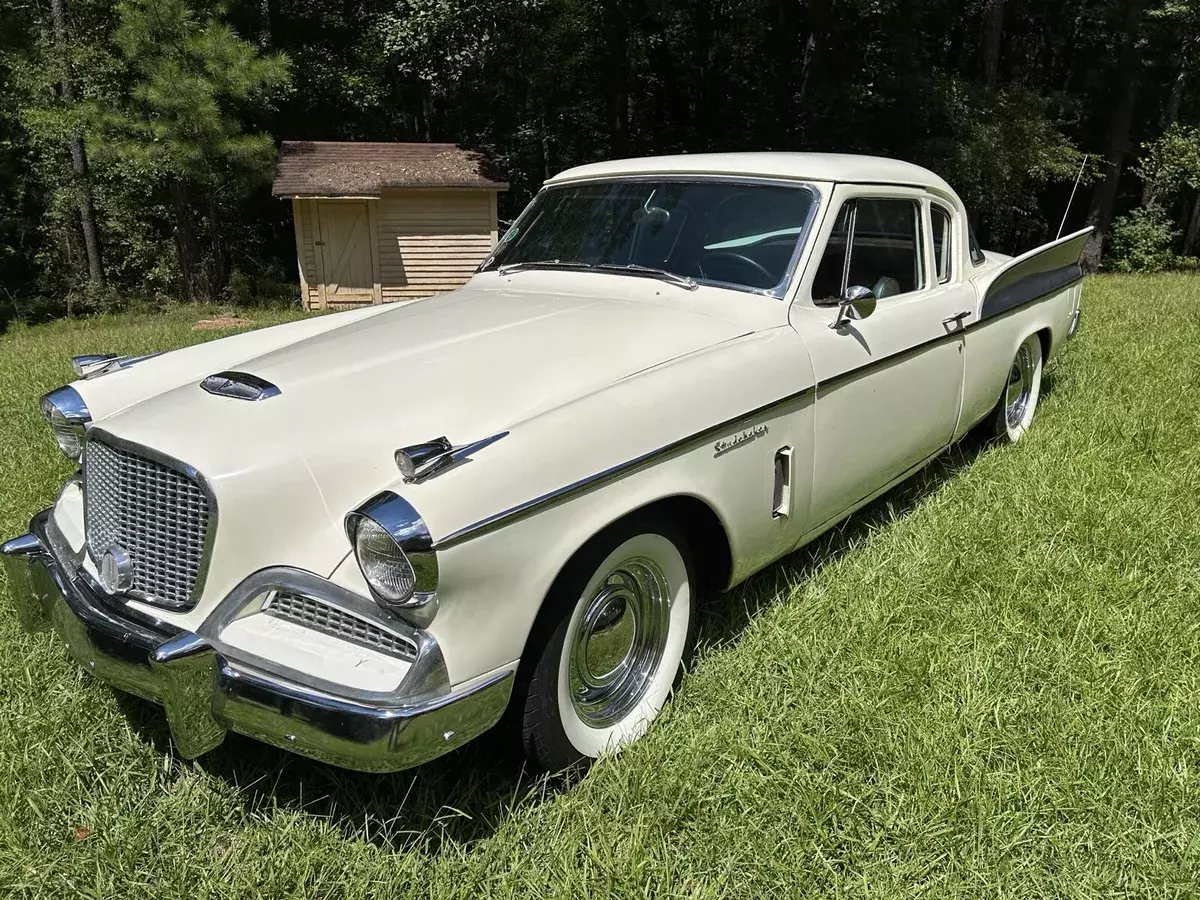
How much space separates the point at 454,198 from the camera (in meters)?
16.4

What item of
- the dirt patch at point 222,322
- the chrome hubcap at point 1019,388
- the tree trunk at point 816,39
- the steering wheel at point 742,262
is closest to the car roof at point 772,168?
the steering wheel at point 742,262

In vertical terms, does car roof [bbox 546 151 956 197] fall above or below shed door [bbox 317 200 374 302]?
above

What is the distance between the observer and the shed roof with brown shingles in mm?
15625

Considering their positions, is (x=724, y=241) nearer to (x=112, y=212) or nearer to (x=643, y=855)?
(x=643, y=855)

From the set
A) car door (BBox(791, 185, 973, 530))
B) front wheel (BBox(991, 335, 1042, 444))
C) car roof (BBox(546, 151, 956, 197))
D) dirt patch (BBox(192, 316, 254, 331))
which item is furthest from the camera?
dirt patch (BBox(192, 316, 254, 331))

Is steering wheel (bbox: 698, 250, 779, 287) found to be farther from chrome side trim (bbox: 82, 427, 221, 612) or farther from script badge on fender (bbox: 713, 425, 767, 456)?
chrome side trim (bbox: 82, 427, 221, 612)

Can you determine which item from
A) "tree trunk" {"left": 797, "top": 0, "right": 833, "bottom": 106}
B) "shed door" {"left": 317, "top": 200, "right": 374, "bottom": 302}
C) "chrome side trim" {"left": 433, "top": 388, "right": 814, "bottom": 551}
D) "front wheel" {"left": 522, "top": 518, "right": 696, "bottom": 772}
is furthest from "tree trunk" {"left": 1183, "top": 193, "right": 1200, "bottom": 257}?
"front wheel" {"left": 522, "top": 518, "right": 696, "bottom": 772}

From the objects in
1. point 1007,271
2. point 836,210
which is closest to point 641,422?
point 836,210

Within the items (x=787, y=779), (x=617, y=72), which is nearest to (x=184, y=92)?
(x=617, y=72)

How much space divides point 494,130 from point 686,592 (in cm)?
2290

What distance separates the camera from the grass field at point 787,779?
6.93 feet

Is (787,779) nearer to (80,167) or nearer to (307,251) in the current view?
(307,251)

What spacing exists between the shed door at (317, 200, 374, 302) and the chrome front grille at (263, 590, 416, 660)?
15.2 metres

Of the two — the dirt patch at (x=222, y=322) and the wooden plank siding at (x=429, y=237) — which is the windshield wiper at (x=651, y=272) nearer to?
the dirt patch at (x=222, y=322)
